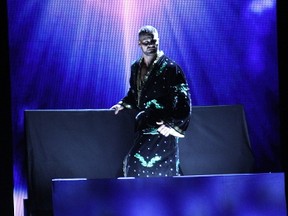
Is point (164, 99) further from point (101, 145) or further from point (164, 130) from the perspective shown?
point (101, 145)

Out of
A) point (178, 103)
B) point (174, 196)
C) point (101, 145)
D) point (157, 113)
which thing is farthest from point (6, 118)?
point (174, 196)

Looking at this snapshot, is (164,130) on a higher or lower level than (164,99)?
lower

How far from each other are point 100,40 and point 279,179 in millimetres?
2280

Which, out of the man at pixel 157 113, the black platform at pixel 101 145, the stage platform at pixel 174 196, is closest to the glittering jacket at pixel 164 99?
the man at pixel 157 113

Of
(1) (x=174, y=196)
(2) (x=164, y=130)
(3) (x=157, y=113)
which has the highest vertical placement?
(3) (x=157, y=113)

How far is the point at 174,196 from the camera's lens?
235 centimetres

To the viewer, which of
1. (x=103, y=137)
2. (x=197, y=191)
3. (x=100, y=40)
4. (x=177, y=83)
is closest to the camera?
(x=197, y=191)

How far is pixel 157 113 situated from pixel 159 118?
35 mm

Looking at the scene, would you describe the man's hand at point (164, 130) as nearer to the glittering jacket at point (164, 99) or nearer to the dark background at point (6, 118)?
the glittering jacket at point (164, 99)

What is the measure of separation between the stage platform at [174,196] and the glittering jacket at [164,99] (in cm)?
89

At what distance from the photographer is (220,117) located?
13.8 feet

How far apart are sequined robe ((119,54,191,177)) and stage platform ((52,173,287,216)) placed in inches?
35.0

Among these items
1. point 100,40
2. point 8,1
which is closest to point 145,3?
point 100,40

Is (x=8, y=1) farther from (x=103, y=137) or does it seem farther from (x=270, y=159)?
(x=270, y=159)
